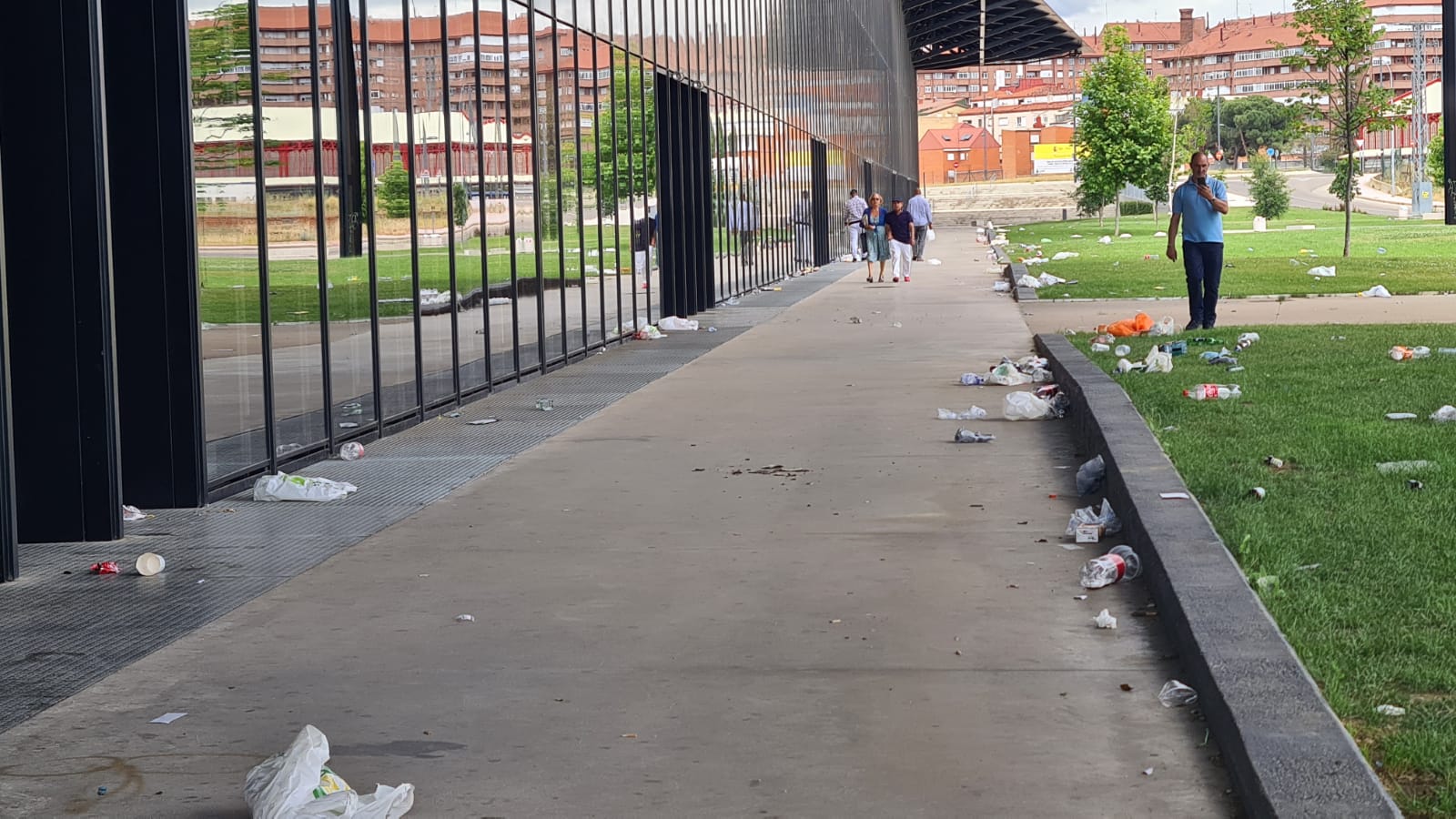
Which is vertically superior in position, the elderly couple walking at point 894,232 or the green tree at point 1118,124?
the green tree at point 1118,124

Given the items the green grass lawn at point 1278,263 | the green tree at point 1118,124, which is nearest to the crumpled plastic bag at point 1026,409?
the green grass lawn at point 1278,263

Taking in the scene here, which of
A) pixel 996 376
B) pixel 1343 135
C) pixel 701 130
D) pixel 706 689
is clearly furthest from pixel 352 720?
pixel 1343 135

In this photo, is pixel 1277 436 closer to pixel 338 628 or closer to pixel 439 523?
pixel 439 523

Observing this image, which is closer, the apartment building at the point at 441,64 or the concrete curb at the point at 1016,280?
the apartment building at the point at 441,64

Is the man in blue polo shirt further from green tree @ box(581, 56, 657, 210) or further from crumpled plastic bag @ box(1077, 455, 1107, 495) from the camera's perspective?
crumpled plastic bag @ box(1077, 455, 1107, 495)

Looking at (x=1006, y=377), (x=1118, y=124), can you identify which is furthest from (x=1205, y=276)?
(x=1118, y=124)

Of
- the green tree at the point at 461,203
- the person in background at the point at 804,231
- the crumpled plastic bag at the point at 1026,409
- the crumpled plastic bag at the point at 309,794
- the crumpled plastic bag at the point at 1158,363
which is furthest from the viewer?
the person in background at the point at 804,231

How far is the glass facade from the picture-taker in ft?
31.1

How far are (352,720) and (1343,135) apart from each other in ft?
103

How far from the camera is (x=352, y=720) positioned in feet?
16.2

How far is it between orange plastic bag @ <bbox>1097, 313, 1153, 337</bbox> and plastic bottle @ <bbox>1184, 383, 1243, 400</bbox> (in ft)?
16.6

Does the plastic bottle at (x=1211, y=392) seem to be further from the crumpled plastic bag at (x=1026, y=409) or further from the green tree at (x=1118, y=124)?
the green tree at (x=1118, y=124)

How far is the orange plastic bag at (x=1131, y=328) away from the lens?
16.3 metres

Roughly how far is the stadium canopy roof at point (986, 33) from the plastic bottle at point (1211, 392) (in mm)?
66355
